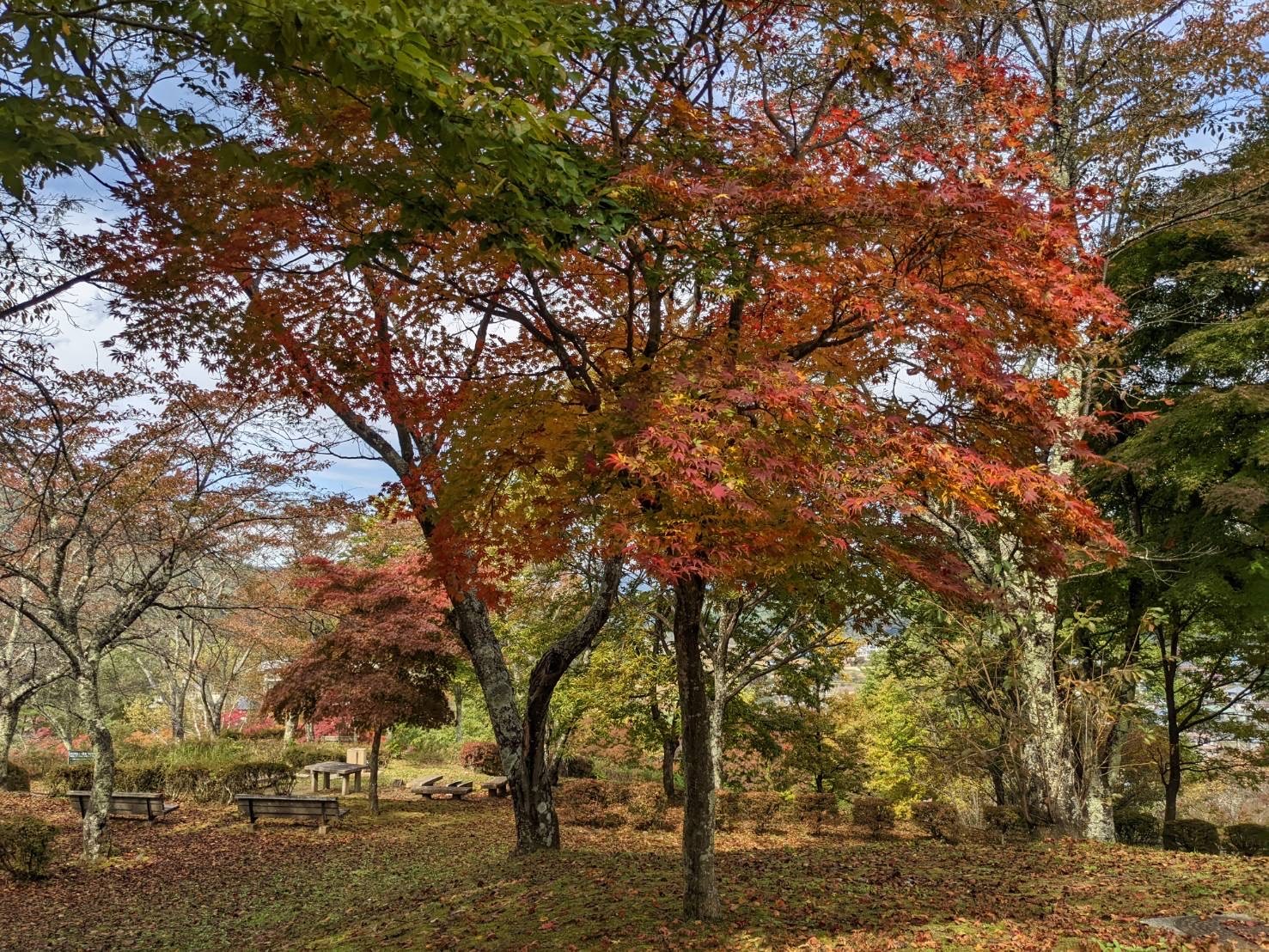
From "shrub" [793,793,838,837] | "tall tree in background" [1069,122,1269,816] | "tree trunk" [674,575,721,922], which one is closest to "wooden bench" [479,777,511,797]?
"shrub" [793,793,838,837]

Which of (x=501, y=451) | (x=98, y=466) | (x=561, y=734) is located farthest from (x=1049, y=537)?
(x=561, y=734)

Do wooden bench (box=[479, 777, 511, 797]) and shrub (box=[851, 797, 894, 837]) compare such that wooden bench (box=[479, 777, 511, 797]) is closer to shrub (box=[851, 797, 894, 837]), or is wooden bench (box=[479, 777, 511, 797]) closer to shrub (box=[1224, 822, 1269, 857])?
shrub (box=[851, 797, 894, 837])

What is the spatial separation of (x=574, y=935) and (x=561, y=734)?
42.8 ft

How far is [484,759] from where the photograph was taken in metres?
23.0

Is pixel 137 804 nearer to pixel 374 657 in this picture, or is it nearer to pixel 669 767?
pixel 374 657

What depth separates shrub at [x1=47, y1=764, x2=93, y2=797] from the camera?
53.5ft

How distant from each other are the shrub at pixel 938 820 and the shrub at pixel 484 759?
38.5 feet

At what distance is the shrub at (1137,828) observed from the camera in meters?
14.9

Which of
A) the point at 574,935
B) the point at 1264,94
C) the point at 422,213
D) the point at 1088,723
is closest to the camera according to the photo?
the point at 422,213

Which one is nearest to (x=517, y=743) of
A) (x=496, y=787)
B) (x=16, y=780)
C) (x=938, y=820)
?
(x=938, y=820)

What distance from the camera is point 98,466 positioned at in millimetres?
10250

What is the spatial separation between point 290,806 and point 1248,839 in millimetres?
15753

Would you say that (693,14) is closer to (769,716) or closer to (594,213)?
(594,213)

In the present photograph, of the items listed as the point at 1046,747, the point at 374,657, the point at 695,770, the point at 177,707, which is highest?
the point at 374,657
